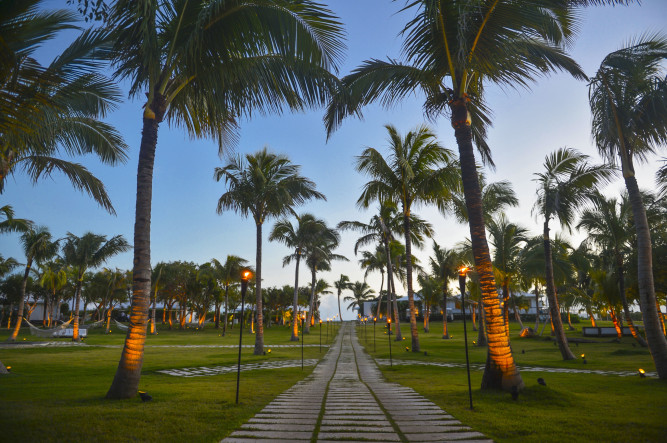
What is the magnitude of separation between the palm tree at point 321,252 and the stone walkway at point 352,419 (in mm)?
26335

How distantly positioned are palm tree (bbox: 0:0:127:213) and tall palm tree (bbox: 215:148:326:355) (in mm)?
9069

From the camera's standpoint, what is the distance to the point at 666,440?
4.71 meters

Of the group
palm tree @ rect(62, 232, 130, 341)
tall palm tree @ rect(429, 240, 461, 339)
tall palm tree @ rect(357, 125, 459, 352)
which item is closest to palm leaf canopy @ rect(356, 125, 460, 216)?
tall palm tree @ rect(357, 125, 459, 352)

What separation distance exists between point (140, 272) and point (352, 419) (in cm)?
486

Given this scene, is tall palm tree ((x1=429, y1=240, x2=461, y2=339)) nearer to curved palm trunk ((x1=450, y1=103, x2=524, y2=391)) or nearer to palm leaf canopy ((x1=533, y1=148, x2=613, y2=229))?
palm leaf canopy ((x1=533, y1=148, x2=613, y2=229))

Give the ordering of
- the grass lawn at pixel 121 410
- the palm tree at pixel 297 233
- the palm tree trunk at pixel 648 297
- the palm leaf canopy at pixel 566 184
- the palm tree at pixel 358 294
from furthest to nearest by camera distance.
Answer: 1. the palm tree at pixel 358 294
2. the palm tree at pixel 297 233
3. the palm leaf canopy at pixel 566 184
4. the palm tree trunk at pixel 648 297
5. the grass lawn at pixel 121 410

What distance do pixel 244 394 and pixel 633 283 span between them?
25.6m

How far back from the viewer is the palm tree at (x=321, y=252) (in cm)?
3581

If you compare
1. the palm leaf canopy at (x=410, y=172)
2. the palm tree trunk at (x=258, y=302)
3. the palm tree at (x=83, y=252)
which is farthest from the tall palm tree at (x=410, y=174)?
the palm tree at (x=83, y=252)

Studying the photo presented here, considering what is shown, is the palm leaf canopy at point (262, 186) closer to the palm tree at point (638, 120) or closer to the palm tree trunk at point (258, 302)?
the palm tree trunk at point (258, 302)

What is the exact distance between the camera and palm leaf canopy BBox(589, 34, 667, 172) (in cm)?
991

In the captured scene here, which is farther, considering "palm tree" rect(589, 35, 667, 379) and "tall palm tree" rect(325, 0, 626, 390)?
"palm tree" rect(589, 35, 667, 379)

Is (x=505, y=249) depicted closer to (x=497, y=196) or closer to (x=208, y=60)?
(x=497, y=196)

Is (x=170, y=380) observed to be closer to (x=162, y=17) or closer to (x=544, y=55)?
(x=162, y=17)
